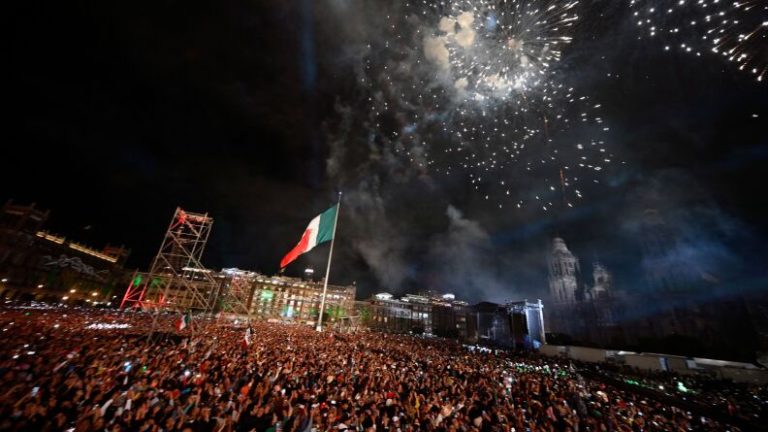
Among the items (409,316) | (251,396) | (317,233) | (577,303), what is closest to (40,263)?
(317,233)

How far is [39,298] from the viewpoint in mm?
51375

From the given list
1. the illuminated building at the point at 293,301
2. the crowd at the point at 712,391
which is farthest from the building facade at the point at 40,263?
the crowd at the point at 712,391

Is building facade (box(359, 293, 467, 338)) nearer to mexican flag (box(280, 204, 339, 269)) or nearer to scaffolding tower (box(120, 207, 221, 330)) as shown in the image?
mexican flag (box(280, 204, 339, 269))

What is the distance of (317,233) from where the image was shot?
24.0 metres

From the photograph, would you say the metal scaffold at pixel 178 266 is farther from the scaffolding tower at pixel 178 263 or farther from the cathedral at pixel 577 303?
Result: the cathedral at pixel 577 303

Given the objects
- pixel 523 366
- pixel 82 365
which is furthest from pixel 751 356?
pixel 82 365

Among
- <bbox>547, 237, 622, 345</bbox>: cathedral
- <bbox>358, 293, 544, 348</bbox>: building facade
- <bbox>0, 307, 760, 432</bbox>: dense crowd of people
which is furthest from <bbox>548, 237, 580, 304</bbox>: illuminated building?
<bbox>0, 307, 760, 432</bbox>: dense crowd of people

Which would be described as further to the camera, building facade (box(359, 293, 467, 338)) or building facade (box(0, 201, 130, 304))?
building facade (box(359, 293, 467, 338))

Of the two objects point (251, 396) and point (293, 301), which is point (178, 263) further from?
point (293, 301)

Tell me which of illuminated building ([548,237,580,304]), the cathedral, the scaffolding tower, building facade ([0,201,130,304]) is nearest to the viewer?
the scaffolding tower

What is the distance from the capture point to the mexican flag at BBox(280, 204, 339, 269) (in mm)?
22031

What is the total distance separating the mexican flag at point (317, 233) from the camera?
22.0 m

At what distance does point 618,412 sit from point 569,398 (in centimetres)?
211

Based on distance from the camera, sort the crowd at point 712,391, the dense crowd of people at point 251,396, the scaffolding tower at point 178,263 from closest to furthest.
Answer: the dense crowd of people at point 251,396 < the scaffolding tower at point 178,263 < the crowd at point 712,391
